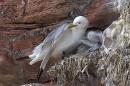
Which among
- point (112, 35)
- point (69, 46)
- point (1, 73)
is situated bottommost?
point (1, 73)

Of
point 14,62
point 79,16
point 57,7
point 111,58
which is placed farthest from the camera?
point 14,62

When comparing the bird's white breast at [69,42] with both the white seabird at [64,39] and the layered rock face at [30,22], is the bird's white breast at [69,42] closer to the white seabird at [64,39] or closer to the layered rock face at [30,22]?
the white seabird at [64,39]

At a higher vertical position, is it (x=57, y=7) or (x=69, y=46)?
(x=57, y=7)

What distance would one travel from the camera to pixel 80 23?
1.86 meters

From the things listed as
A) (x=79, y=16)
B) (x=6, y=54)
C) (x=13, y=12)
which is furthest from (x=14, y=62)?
(x=79, y=16)

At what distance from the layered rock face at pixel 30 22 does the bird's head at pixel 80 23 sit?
0.27ft

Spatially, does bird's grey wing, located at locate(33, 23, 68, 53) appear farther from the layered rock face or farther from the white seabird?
the layered rock face

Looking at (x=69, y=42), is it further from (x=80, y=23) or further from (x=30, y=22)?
(x=30, y=22)

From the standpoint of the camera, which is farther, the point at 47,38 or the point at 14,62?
the point at 14,62

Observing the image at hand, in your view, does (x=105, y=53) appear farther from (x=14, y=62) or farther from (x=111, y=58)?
(x=14, y=62)

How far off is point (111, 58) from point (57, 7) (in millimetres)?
543

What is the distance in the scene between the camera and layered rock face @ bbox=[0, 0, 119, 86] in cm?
194

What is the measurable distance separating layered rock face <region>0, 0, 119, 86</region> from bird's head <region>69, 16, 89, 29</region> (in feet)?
0.27

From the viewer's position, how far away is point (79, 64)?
1.68 metres
